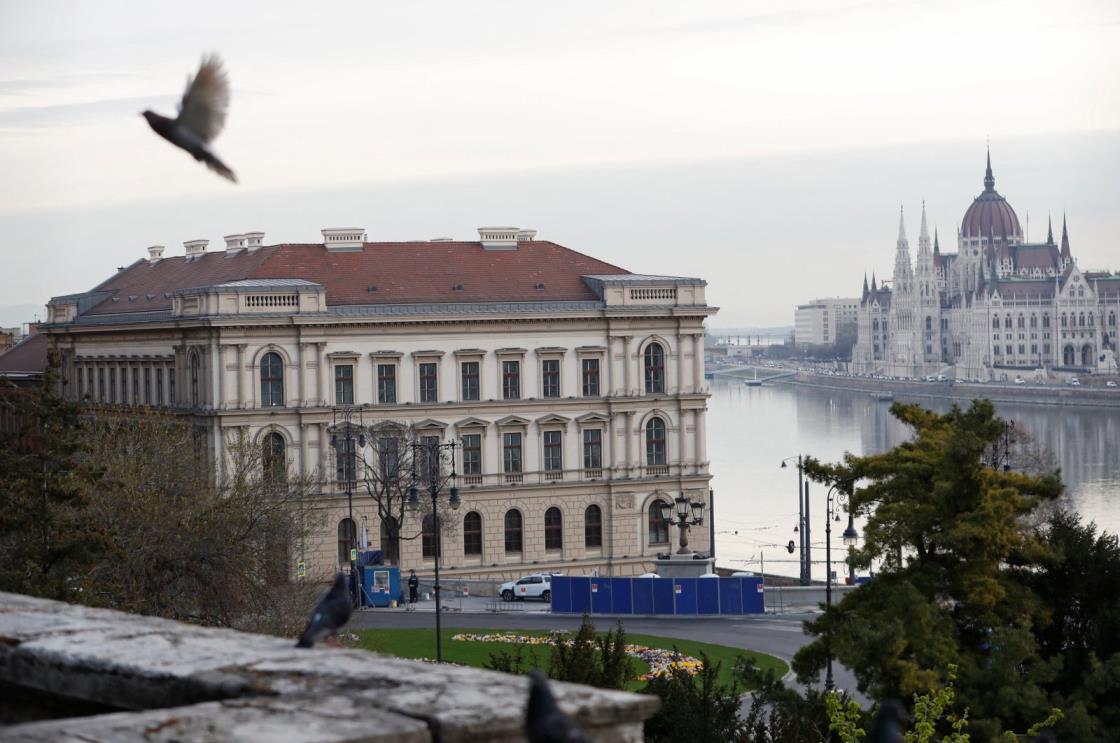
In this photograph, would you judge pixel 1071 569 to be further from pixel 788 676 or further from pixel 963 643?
pixel 788 676

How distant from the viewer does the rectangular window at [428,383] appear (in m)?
60.4

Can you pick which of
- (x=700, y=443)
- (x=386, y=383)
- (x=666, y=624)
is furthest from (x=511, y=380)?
(x=666, y=624)

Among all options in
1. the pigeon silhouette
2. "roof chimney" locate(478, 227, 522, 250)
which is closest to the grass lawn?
"roof chimney" locate(478, 227, 522, 250)

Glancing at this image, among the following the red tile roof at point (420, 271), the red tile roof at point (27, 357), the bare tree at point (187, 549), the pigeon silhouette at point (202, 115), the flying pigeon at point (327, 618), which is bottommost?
the bare tree at point (187, 549)

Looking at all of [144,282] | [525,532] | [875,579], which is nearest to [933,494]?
[875,579]

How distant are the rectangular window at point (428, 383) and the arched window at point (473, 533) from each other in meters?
3.93

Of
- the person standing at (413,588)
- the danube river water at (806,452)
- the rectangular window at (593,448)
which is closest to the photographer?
the person standing at (413,588)

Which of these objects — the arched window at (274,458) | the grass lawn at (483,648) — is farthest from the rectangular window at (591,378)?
the grass lawn at (483,648)

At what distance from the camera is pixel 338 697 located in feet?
19.4

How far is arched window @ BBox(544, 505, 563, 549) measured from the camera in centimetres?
6053

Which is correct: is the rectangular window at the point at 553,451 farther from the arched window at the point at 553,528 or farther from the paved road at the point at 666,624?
the paved road at the point at 666,624

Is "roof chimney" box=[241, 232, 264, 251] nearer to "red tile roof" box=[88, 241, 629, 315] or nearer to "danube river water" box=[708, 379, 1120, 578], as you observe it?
"red tile roof" box=[88, 241, 629, 315]

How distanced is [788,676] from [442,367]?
78.0ft

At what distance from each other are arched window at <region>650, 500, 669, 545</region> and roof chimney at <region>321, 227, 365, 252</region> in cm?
1299
